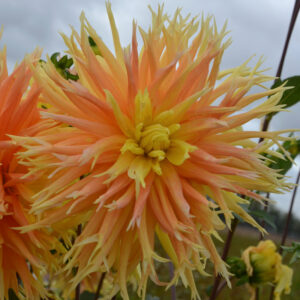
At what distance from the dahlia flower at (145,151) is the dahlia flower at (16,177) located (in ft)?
0.15

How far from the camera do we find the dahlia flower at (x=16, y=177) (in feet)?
2.59

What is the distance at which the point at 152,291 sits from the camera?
288 cm

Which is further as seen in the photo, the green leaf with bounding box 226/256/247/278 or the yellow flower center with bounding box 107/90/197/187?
the green leaf with bounding box 226/256/247/278

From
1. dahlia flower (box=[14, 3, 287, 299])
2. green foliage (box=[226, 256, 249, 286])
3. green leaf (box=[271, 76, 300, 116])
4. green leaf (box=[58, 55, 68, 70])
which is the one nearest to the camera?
dahlia flower (box=[14, 3, 287, 299])

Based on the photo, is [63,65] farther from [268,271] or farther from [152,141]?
[268,271]

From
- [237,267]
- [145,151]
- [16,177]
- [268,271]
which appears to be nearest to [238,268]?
[237,267]

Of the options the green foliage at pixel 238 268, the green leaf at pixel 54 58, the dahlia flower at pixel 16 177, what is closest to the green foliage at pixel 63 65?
the green leaf at pixel 54 58

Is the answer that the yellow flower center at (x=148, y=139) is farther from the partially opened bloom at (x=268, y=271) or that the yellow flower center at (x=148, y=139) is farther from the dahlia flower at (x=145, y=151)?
the partially opened bloom at (x=268, y=271)

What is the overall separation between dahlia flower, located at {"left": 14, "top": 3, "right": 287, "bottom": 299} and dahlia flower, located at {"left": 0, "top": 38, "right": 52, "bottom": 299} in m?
0.04

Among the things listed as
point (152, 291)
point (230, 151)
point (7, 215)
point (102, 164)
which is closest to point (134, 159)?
point (102, 164)

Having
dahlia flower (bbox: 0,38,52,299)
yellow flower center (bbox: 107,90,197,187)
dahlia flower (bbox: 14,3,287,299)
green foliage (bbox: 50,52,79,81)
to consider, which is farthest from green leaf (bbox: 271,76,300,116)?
dahlia flower (bbox: 0,38,52,299)

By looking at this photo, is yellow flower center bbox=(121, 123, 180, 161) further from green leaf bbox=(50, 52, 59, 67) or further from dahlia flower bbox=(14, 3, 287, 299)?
green leaf bbox=(50, 52, 59, 67)

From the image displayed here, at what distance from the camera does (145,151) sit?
0.78 m

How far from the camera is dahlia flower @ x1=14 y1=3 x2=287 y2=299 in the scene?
28.0 inches
